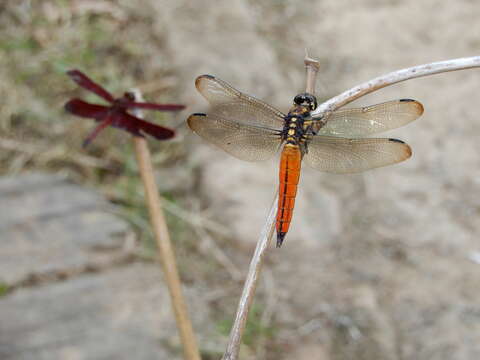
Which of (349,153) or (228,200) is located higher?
(228,200)

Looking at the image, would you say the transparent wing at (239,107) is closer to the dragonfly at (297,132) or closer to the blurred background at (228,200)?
the dragonfly at (297,132)

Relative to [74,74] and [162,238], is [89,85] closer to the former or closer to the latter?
[74,74]

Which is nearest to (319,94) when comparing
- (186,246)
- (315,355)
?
(186,246)

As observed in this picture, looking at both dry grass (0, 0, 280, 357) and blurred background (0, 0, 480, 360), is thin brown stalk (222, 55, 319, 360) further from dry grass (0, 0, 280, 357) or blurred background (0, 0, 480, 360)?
dry grass (0, 0, 280, 357)

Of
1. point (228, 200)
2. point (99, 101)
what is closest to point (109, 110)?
point (99, 101)

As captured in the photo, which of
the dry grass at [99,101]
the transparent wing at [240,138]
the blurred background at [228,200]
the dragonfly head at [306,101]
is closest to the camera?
the dragonfly head at [306,101]

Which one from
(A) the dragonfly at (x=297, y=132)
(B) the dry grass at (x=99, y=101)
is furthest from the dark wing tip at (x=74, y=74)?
(B) the dry grass at (x=99, y=101)
